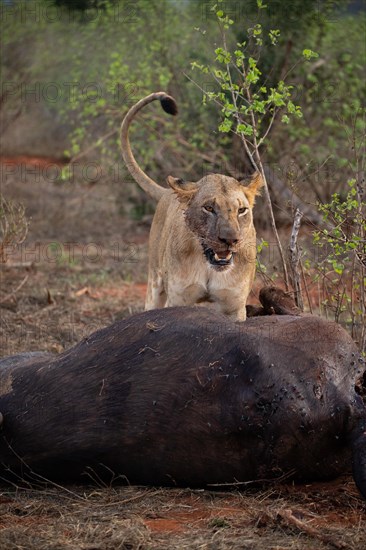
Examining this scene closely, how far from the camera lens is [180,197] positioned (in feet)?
19.3

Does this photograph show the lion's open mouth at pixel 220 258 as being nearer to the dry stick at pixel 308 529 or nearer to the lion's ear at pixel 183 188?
the lion's ear at pixel 183 188

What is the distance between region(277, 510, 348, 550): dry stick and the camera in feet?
11.5

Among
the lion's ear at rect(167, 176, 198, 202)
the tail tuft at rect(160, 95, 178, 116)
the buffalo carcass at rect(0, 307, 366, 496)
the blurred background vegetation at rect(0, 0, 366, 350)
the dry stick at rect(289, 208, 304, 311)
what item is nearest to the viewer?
the buffalo carcass at rect(0, 307, 366, 496)

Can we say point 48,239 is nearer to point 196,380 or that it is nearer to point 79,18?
point 79,18

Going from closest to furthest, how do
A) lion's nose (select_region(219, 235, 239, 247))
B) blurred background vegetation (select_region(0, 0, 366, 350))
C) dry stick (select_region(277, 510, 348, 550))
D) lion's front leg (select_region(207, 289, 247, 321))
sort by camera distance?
dry stick (select_region(277, 510, 348, 550)) < lion's nose (select_region(219, 235, 239, 247)) < lion's front leg (select_region(207, 289, 247, 321)) < blurred background vegetation (select_region(0, 0, 366, 350))

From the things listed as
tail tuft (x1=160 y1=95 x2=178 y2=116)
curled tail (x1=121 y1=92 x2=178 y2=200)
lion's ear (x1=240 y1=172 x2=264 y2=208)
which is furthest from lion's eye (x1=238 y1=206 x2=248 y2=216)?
curled tail (x1=121 y1=92 x2=178 y2=200)

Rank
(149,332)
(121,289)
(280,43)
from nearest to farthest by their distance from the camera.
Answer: (149,332) < (121,289) < (280,43)

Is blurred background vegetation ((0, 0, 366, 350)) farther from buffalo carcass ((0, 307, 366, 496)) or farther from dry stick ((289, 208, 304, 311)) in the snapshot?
buffalo carcass ((0, 307, 366, 496))

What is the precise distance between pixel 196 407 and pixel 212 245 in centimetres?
156

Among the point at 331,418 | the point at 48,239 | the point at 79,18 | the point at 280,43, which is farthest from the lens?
the point at 79,18

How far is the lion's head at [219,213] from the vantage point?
213 inches

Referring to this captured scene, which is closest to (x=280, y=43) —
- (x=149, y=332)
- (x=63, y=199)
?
(x=63, y=199)

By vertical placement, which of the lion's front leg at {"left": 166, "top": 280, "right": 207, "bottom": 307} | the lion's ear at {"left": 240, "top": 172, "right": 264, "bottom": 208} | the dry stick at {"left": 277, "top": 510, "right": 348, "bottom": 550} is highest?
the lion's ear at {"left": 240, "top": 172, "right": 264, "bottom": 208}

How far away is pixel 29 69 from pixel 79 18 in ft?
5.74
